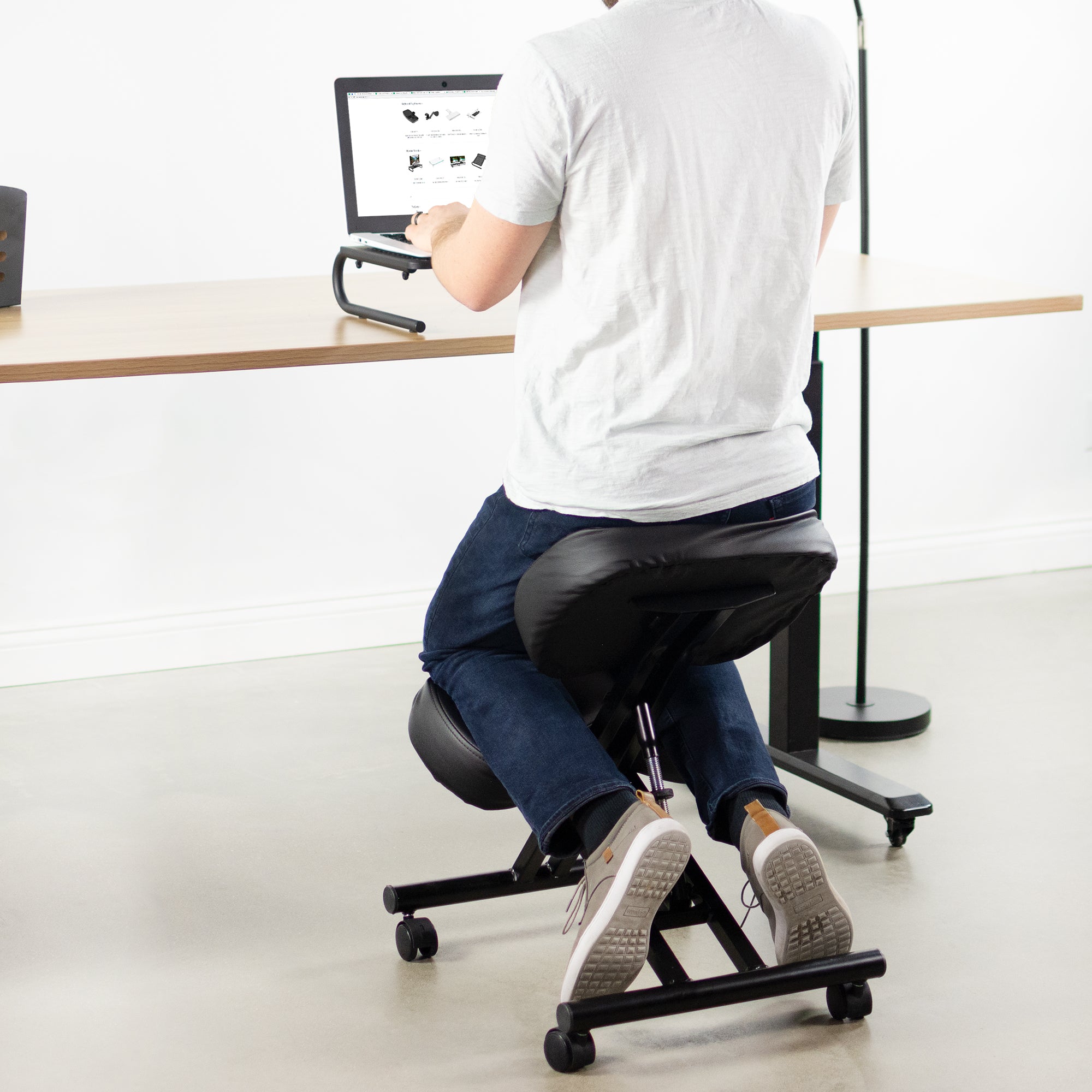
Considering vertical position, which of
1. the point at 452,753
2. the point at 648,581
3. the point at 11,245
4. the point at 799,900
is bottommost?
the point at 799,900

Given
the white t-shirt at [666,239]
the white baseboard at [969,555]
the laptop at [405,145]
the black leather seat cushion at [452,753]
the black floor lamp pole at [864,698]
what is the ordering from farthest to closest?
the white baseboard at [969,555]
the black floor lamp pole at [864,698]
the laptop at [405,145]
the black leather seat cushion at [452,753]
the white t-shirt at [666,239]

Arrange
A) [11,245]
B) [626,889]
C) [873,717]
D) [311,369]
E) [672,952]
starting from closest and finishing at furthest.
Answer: [626,889]
[672,952]
[11,245]
[873,717]
[311,369]

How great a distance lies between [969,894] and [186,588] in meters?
1.94

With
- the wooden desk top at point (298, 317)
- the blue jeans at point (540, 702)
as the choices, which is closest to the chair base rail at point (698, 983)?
the blue jeans at point (540, 702)

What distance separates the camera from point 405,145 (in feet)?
A: 7.45

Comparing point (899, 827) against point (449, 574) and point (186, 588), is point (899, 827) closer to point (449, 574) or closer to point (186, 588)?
point (449, 574)

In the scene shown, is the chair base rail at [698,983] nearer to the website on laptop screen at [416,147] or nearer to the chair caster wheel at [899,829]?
the chair caster wheel at [899,829]

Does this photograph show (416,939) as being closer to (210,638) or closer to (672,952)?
(672,952)

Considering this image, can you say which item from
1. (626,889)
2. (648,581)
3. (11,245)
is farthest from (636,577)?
(11,245)

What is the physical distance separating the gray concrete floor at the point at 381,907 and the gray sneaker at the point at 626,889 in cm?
20

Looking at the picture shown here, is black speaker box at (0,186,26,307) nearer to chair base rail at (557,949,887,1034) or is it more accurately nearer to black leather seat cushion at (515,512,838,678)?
black leather seat cushion at (515,512,838,678)

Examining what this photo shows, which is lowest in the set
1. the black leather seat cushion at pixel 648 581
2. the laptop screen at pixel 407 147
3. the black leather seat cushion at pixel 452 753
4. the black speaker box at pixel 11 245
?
the black leather seat cushion at pixel 452 753

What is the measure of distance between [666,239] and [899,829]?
4.28ft

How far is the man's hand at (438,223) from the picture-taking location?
177cm
